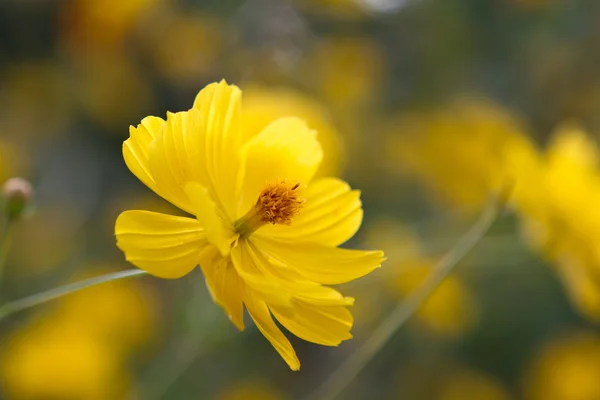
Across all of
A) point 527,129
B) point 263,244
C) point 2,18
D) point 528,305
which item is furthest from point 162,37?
point 263,244

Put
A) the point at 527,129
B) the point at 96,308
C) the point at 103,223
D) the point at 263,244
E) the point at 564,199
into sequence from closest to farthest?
the point at 263,244
the point at 564,199
the point at 96,308
the point at 103,223
the point at 527,129

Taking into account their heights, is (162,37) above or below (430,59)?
above

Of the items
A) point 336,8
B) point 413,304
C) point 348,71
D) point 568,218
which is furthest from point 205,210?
point 348,71

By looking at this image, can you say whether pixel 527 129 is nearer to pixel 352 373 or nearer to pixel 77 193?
pixel 77 193

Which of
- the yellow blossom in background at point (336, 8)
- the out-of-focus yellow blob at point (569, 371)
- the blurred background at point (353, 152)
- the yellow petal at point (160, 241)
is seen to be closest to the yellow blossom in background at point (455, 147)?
the blurred background at point (353, 152)

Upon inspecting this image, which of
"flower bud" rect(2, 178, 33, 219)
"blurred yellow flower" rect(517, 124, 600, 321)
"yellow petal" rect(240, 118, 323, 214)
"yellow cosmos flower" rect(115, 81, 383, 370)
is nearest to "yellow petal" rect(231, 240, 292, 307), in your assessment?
"yellow cosmos flower" rect(115, 81, 383, 370)

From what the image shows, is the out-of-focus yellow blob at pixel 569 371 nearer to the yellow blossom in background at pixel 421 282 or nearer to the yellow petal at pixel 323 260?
the yellow blossom in background at pixel 421 282

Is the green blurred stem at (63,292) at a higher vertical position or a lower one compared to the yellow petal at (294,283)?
higher
